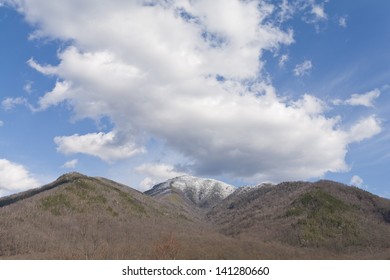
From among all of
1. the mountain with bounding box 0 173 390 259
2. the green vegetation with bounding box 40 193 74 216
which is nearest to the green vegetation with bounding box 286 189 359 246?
the mountain with bounding box 0 173 390 259

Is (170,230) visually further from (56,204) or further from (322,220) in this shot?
(322,220)

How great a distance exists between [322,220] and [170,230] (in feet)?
146

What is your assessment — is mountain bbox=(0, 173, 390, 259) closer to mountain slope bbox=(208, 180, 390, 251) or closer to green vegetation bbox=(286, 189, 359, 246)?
green vegetation bbox=(286, 189, 359, 246)

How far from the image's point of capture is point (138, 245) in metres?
89.2

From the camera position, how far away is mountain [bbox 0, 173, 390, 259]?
276 feet

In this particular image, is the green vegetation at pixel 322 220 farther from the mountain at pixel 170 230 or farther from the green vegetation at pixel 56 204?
the green vegetation at pixel 56 204

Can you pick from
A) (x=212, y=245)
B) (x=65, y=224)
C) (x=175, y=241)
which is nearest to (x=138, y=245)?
(x=175, y=241)

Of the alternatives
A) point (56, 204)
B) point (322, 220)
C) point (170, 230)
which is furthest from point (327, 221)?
point (56, 204)

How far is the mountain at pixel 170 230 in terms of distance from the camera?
84.0 meters

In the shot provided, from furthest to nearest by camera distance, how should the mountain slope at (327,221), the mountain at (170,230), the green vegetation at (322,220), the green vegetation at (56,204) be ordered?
the green vegetation at (56,204)
the mountain slope at (327,221)
the green vegetation at (322,220)
the mountain at (170,230)

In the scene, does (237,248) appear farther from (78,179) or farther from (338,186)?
(338,186)

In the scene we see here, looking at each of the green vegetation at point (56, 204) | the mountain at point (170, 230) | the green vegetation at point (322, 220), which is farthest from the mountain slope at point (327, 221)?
the green vegetation at point (56, 204)

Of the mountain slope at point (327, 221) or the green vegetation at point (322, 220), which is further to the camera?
the mountain slope at point (327, 221)
